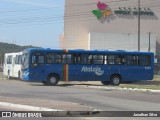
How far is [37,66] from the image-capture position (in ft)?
112

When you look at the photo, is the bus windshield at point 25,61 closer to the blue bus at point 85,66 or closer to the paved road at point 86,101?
the blue bus at point 85,66

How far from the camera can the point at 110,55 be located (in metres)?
36.0

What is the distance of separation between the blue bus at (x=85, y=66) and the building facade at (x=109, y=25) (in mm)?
48536

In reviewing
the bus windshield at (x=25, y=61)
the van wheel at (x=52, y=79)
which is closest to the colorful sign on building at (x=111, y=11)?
the bus windshield at (x=25, y=61)

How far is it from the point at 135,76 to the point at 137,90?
7.63 meters

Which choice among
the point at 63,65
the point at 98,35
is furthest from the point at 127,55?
the point at 98,35

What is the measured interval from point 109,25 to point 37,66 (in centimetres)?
5520

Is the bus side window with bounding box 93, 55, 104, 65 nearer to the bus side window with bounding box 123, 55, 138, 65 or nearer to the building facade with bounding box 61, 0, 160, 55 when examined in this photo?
the bus side window with bounding box 123, 55, 138, 65

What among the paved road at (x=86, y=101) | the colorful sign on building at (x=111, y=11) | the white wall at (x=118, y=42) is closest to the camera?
the paved road at (x=86, y=101)

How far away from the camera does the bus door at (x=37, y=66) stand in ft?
112

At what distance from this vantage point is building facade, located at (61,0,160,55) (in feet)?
282

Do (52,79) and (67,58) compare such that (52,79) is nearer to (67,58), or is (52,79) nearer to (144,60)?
(67,58)

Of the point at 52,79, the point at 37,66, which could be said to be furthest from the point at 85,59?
the point at 37,66

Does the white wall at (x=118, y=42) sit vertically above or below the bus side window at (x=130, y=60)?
above
